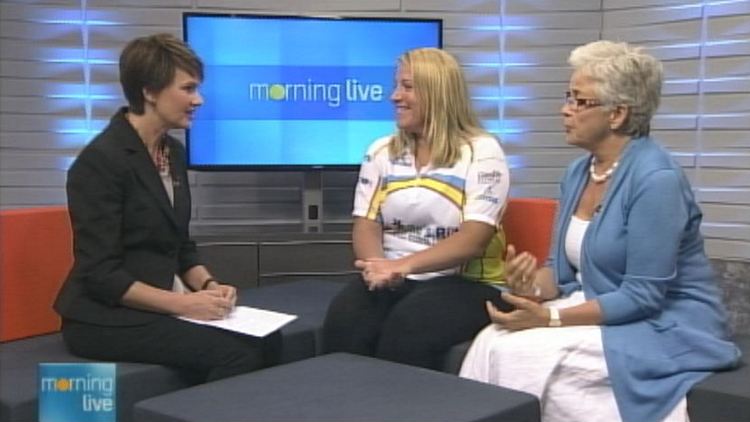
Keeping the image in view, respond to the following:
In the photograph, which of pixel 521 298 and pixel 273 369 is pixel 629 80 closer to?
pixel 521 298

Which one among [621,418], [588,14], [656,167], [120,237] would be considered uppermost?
[588,14]

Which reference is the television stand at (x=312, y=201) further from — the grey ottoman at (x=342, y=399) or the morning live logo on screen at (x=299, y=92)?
the grey ottoman at (x=342, y=399)

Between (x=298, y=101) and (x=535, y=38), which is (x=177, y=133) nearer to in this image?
(x=298, y=101)

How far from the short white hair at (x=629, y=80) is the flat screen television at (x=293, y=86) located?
1285 mm

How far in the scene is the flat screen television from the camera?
3270 mm

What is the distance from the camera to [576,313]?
6.73ft

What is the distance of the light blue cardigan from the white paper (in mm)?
790

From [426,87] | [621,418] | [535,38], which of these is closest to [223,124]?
[426,87]

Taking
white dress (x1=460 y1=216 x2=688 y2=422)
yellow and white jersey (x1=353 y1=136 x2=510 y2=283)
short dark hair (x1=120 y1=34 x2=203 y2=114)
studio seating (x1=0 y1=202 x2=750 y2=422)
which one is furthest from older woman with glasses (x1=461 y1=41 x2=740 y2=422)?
short dark hair (x1=120 y1=34 x2=203 y2=114)

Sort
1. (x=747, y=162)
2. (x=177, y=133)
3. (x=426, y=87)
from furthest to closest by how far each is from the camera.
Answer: (x=177, y=133)
(x=747, y=162)
(x=426, y=87)

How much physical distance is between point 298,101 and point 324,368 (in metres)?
1.51

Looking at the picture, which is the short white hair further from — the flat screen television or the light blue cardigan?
the flat screen television

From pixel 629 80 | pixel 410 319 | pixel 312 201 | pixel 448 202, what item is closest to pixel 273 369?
pixel 410 319

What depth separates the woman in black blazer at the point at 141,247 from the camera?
6.97 ft
